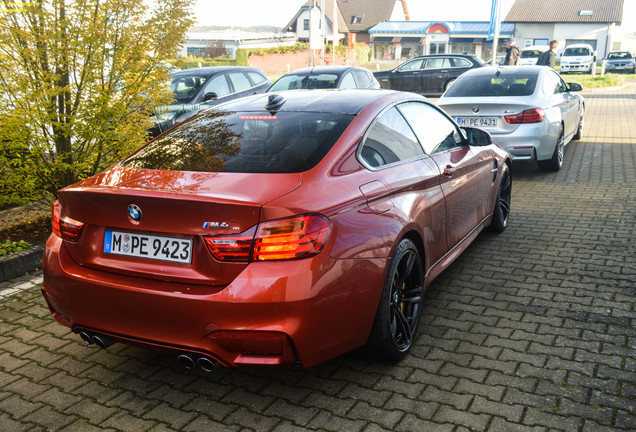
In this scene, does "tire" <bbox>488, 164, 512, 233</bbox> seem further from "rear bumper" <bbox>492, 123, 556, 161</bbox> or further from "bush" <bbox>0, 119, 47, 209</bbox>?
"bush" <bbox>0, 119, 47, 209</bbox>

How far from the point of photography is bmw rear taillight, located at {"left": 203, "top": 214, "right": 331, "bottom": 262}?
2756 millimetres

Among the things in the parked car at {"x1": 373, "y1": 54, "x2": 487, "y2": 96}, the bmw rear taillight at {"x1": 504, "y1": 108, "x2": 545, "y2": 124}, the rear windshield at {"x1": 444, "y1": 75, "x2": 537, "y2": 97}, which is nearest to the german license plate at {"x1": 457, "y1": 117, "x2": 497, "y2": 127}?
the bmw rear taillight at {"x1": 504, "y1": 108, "x2": 545, "y2": 124}

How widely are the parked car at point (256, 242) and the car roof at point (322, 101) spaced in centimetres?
2

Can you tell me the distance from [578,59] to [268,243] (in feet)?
143

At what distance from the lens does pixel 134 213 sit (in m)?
2.92

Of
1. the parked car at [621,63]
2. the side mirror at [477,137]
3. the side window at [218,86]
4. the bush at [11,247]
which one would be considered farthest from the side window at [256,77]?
the parked car at [621,63]

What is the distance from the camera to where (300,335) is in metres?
2.83

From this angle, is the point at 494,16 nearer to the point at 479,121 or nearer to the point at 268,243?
the point at 479,121

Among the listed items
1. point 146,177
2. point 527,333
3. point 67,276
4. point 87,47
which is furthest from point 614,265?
point 87,47

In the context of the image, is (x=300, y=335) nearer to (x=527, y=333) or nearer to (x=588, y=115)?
(x=527, y=333)

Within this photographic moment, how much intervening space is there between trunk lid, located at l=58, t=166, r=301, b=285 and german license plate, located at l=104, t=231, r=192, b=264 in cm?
2

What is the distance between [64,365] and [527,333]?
2873 millimetres

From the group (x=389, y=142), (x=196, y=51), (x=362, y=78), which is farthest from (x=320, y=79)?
(x=196, y=51)

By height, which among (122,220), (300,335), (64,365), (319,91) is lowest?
(64,365)
